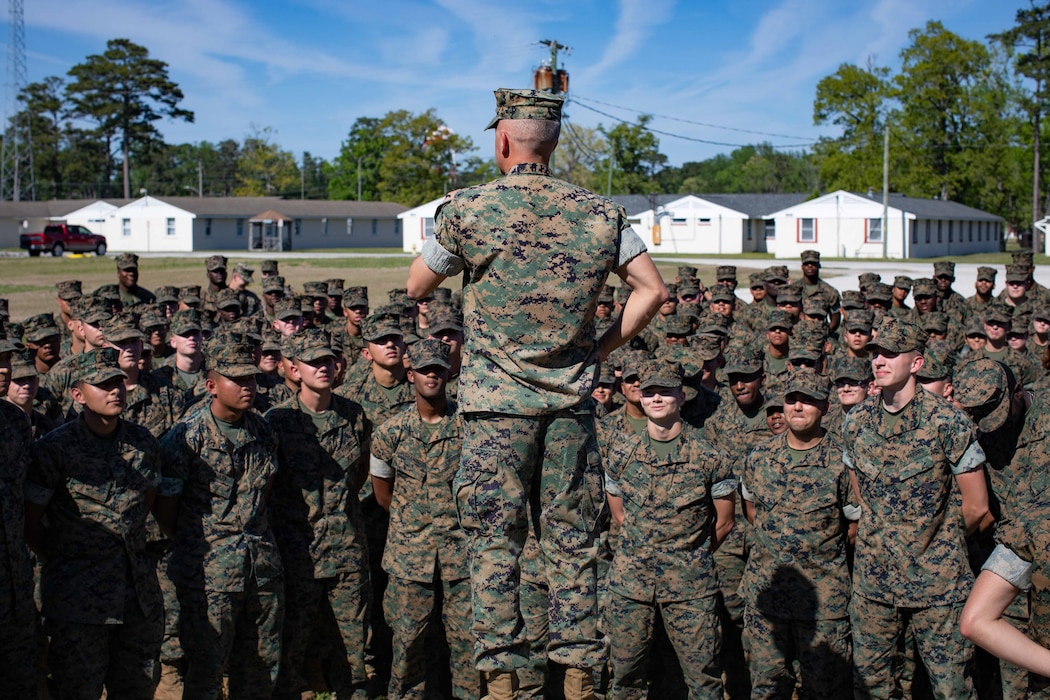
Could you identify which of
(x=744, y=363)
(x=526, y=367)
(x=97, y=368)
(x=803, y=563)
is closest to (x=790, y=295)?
(x=744, y=363)

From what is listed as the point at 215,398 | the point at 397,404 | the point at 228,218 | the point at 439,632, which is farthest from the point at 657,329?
the point at 228,218

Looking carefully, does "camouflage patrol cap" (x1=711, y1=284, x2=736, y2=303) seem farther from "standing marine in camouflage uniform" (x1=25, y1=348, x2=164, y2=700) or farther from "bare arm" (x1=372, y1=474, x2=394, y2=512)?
"standing marine in camouflage uniform" (x1=25, y1=348, x2=164, y2=700)

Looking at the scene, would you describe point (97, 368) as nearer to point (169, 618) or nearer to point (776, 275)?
point (169, 618)

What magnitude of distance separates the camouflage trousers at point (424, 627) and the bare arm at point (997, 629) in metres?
3.52

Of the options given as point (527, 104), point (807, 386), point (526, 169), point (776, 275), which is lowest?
point (807, 386)

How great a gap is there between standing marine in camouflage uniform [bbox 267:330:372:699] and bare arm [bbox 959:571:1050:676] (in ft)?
13.1

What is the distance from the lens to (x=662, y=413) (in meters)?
6.15

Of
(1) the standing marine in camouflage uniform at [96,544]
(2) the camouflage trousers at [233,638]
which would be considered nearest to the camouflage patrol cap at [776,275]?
(2) the camouflage trousers at [233,638]

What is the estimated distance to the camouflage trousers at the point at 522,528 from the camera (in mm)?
3727

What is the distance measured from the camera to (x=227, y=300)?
1114cm

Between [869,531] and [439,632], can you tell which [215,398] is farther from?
[869,531]

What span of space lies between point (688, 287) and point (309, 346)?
748 centimetres

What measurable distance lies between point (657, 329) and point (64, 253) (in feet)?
175

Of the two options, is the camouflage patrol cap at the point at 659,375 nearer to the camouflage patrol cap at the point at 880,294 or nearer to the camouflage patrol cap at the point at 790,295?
the camouflage patrol cap at the point at 790,295
